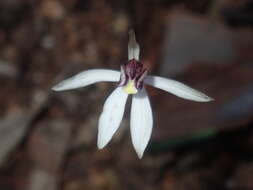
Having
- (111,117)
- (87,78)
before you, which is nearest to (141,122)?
(111,117)

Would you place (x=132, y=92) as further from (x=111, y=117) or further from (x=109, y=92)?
(x=109, y=92)

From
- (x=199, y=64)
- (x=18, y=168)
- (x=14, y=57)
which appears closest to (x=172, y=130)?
(x=199, y=64)

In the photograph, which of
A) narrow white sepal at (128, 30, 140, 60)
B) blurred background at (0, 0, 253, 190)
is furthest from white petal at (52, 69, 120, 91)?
blurred background at (0, 0, 253, 190)

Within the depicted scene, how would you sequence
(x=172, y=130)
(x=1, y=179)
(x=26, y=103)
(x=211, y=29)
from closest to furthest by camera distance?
(x=172, y=130) < (x=1, y=179) < (x=26, y=103) < (x=211, y=29)

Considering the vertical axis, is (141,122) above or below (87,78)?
below

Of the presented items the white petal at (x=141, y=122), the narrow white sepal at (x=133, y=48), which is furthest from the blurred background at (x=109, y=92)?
the narrow white sepal at (x=133, y=48)

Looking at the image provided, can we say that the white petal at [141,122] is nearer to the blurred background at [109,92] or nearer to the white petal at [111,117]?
the white petal at [111,117]

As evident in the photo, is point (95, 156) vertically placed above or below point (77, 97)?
below

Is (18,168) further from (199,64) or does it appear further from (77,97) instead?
(199,64)
